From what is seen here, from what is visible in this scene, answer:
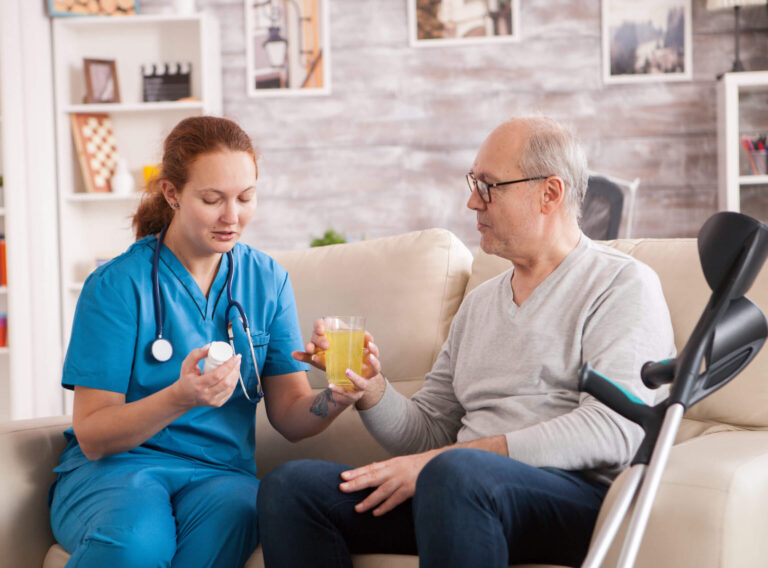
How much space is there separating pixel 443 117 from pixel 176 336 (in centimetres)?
259

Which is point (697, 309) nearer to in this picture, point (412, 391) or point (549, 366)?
point (549, 366)

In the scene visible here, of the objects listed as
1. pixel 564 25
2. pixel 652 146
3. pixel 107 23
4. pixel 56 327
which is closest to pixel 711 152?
pixel 652 146

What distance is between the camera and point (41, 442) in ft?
5.57

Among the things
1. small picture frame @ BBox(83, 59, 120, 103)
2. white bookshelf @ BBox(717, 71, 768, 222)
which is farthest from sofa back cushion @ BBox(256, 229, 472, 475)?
small picture frame @ BBox(83, 59, 120, 103)

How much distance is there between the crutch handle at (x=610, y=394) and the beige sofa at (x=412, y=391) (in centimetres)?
17

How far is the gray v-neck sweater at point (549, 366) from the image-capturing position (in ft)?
4.56

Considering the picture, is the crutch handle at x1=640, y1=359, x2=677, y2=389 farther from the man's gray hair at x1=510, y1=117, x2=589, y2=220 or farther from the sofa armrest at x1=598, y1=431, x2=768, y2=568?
the man's gray hair at x1=510, y1=117, x2=589, y2=220

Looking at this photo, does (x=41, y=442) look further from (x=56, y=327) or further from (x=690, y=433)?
(x=56, y=327)

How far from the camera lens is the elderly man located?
128cm

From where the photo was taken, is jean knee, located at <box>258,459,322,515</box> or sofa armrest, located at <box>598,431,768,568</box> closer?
sofa armrest, located at <box>598,431,768,568</box>

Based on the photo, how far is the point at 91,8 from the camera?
12.9 ft

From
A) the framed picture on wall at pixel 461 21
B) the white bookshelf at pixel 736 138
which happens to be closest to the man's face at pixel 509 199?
the white bookshelf at pixel 736 138

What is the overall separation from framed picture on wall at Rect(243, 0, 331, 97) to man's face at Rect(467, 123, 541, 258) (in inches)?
99.3

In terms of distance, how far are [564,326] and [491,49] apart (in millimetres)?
2666
